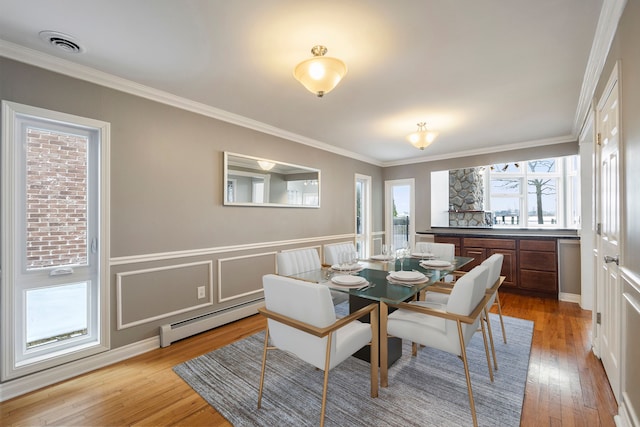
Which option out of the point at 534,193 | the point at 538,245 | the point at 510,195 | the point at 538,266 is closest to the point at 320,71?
the point at 538,245

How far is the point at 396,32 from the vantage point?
1.84 meters

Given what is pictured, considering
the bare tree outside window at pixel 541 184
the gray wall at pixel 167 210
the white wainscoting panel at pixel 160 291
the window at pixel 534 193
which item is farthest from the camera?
the bare tree outside window at pixel 541 184

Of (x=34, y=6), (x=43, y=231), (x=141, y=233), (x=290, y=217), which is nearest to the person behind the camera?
(x=34, y=6)

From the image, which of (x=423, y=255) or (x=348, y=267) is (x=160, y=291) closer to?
(x=348, y=267)

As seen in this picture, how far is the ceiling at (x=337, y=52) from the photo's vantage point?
5.41ft

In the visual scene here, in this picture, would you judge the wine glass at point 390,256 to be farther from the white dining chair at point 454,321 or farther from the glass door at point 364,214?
the glass door at point 364,214

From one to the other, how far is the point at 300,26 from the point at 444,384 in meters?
2.68

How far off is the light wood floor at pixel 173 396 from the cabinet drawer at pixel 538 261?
5.49 ft

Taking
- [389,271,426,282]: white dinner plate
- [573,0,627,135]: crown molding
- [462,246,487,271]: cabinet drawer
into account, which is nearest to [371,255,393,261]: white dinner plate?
[389,271,426,282]: white dinner plate

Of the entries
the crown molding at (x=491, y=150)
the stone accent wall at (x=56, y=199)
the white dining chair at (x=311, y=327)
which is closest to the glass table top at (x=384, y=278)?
the white dining chair at (x=311, y=327)

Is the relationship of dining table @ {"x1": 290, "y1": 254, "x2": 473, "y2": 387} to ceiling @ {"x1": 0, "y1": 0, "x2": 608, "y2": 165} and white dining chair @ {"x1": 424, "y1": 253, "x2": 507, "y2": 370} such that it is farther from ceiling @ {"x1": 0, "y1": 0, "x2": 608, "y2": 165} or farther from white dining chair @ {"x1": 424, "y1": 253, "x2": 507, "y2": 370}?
ceiling @ {"x1": 0, "y1": 0, "x2": 608, "y2": 165}

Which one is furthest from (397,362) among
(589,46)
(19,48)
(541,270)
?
(19,48)

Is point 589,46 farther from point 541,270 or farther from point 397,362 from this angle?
point 541,270

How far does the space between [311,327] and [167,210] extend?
2.07 m
